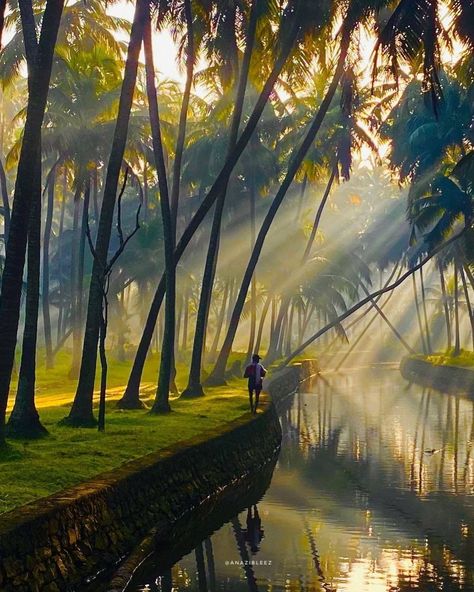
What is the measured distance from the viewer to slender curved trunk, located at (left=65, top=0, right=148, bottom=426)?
865 inches

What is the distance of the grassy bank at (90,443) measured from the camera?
45.6 feet

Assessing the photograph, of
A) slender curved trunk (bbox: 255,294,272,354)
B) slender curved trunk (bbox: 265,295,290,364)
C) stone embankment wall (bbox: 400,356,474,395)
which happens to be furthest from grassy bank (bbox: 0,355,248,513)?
slender curved trunk (bbox: 265,295,290,364)

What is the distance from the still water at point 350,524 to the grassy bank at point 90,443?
6.20 feet

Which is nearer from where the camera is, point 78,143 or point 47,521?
point 47,521

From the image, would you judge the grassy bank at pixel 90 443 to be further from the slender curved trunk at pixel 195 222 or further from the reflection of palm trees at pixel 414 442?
the reflection of palm trees at pixel 414 442

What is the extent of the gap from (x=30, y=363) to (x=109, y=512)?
273 inches

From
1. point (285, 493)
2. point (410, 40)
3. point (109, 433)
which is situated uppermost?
point (410, 40)

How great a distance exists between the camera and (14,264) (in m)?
16.0

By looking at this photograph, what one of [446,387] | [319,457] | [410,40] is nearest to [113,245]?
[446,387]

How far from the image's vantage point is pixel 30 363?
19.8 meters

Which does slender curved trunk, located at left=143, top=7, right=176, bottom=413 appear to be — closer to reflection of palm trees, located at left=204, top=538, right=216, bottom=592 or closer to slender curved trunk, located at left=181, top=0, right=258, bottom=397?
slender curved trunk, located at left=181, top=0, right=258, bottom=397

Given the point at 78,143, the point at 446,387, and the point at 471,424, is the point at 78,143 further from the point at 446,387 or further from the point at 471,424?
the point at 446,387

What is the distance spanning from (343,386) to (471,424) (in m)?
23.4

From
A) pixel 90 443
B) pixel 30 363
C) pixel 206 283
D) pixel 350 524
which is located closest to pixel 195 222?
pixel 206 283
